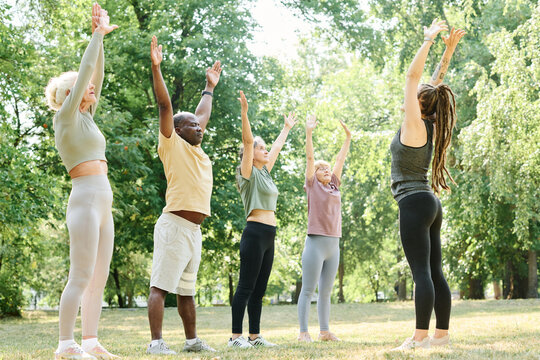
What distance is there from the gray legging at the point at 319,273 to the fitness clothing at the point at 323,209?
0.30ft

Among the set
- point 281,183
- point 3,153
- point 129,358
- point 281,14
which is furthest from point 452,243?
point 129,358

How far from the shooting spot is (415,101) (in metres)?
4.80

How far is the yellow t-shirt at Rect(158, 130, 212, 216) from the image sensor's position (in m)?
5.28

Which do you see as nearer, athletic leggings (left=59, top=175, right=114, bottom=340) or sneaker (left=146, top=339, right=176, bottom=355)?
athletic leggings (left=59, top=175, right=114, bottom=340)

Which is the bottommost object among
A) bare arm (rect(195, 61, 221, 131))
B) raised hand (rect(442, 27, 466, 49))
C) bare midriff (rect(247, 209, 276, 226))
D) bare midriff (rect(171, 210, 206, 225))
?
bare midriff (rect(171, 210, 206, 225))

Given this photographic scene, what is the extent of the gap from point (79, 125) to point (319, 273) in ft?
11.4

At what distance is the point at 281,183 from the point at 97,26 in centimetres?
1764

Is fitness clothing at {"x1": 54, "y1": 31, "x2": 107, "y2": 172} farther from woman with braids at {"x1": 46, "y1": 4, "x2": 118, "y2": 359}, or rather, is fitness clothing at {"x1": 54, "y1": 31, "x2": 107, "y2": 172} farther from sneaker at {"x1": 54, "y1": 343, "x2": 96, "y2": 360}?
sneaker at {"x1": 54, "y1": 343, "x2": 96, "y2": 360}

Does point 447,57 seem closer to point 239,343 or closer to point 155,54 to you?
point 155,54

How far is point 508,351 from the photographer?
4.77m

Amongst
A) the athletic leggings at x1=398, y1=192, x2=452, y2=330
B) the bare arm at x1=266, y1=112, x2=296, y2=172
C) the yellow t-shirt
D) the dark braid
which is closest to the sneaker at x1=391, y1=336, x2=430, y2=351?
the athletic leggings at x1=398, y1=192, x2=452, y2=330

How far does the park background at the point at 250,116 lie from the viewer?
49.4 ft

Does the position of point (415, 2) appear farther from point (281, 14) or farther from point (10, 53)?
point (10, 53)

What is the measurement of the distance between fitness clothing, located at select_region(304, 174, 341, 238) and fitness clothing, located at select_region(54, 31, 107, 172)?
312 cm
